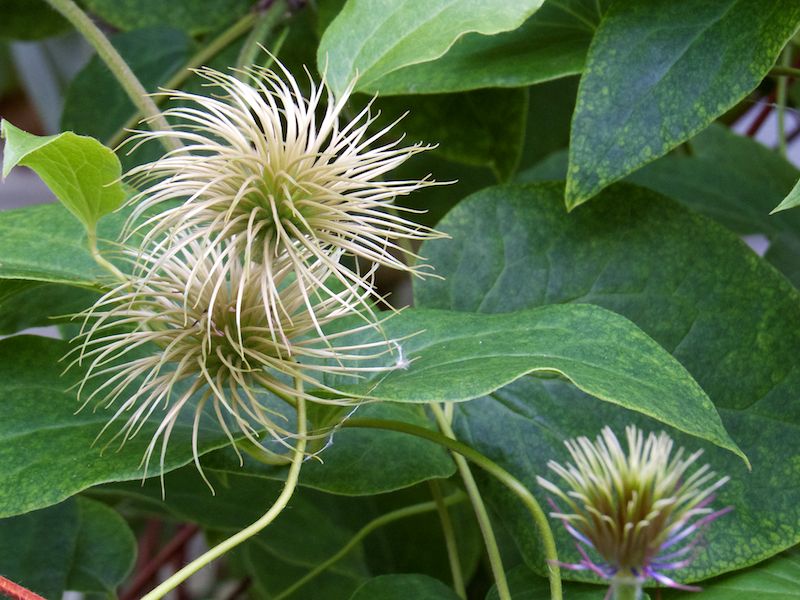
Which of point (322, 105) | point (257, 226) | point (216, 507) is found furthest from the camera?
point (322, 105)

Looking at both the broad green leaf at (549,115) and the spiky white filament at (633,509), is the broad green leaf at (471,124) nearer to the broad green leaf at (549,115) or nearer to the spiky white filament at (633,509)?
the broad green leaf at (549,115)

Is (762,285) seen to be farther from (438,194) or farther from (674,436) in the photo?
(438,194)

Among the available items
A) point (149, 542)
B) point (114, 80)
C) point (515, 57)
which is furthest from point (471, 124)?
point (149, 542)

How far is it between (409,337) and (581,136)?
A: 8 centimetres

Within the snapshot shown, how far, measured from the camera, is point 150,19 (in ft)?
1.84

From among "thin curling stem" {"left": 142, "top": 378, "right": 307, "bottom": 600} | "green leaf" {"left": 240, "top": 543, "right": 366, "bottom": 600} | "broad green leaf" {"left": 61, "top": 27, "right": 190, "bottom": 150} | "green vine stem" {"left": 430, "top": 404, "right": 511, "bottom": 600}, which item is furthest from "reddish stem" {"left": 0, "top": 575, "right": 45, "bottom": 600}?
"broad green leaf" {"left": 61, "top": 27, "right": 190, "bottom": 150}

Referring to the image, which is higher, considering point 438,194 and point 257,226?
point 257,226

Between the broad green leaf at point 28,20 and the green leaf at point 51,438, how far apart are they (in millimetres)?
351

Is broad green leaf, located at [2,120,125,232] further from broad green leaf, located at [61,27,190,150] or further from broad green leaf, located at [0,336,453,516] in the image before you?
broad green leaf, located at [61,27,190,150]

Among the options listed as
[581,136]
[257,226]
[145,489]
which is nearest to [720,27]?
[581,136]

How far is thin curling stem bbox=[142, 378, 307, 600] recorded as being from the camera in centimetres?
23

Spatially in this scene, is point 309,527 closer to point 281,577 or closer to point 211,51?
point 281,577

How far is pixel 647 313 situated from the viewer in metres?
0.34

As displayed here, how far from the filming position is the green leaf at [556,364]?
0.79 ft
